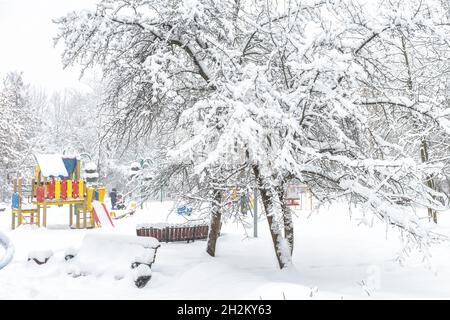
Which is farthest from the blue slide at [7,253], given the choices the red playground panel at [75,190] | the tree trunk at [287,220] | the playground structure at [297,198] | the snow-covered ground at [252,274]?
the red playground panel at [75,190]

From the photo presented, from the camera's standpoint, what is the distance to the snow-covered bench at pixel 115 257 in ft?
26.6

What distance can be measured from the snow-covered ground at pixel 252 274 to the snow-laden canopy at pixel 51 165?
10.0ft

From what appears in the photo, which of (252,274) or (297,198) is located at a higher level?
(297,198)

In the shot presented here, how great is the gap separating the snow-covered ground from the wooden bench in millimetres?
382

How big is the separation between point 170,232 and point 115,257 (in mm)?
4039

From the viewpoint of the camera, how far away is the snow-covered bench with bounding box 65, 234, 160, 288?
811 centimetres

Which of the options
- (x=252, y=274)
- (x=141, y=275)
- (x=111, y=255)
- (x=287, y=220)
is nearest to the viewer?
(x=141, y=275)

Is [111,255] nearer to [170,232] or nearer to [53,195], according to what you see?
[170,232]

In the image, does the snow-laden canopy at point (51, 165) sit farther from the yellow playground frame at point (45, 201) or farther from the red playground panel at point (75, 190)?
the red playground panel at point (75, 190)

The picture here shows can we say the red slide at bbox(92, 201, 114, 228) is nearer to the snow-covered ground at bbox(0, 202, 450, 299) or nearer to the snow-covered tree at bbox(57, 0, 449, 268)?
the snow-covered ground at bbox(0, 202, 450, 299)

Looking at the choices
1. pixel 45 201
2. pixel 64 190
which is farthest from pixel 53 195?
pixel 45 201

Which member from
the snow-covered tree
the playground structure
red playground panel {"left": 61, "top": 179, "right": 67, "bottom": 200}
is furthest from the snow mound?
red playground panel {"left": 61, "top": 179, "right": 67, "bottom": 200}

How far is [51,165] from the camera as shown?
53.9 feet

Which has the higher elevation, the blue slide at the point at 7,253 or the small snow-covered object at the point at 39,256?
the blue slide at the point at 7,253
